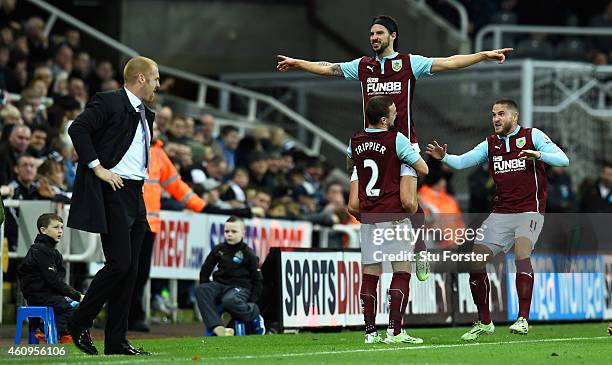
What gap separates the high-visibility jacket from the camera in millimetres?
16000

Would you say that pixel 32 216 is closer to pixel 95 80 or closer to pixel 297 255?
pixel 297 255

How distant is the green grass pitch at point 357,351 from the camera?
10.5 meters

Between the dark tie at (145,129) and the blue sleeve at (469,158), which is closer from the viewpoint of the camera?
the dark tie at (145,129)

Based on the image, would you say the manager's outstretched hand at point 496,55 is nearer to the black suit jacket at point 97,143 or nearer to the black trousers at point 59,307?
the black suit jacket at point 97,143

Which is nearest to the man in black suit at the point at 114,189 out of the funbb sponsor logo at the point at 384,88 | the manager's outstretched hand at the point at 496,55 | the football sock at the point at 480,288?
the funbb sponsor logo at the point at 384,88

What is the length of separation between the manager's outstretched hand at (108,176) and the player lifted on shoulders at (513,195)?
391cm

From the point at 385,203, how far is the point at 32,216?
203 inches

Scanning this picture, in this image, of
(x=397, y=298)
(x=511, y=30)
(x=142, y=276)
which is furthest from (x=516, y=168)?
(x=511, y=30)

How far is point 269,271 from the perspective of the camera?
16.2 metres

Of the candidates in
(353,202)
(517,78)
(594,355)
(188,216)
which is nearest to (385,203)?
(353,202)

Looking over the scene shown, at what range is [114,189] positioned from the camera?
10828 millimetres

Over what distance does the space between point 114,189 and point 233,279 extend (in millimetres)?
4929

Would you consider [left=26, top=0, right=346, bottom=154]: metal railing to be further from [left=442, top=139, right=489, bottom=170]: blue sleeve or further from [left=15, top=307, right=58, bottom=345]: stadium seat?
[left=15, top=307, right=58, bottom=345]: stadium seat

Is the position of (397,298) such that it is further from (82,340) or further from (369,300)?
(82,340)
